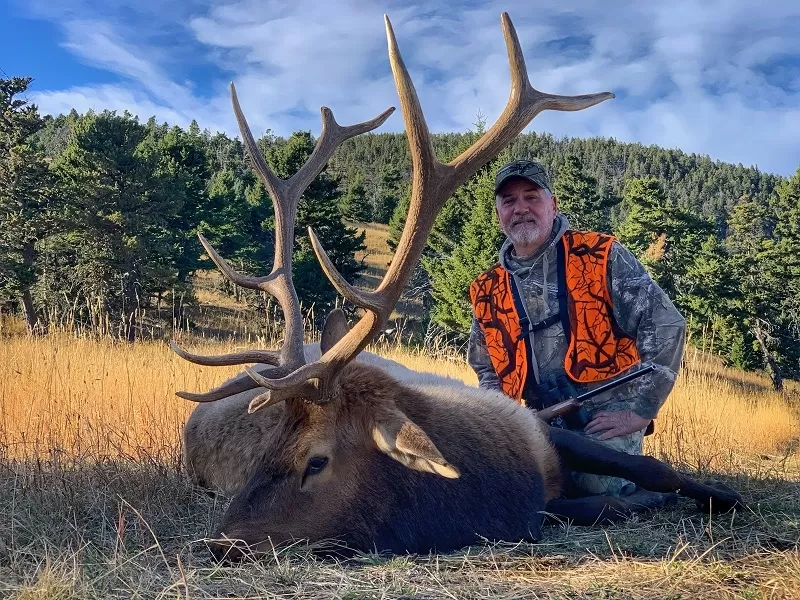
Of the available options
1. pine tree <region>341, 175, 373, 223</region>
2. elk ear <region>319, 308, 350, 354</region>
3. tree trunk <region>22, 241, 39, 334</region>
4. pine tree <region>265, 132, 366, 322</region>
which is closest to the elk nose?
elk ear <region>319, 308, 350, 354</region>

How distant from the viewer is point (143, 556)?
111 inches

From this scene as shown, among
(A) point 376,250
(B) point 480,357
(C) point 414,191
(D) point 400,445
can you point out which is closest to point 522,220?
(B) point 480,357

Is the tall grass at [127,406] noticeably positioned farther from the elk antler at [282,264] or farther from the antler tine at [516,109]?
the antler tine at [516,109]

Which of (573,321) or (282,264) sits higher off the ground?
(282,264)

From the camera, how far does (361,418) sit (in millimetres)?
2967

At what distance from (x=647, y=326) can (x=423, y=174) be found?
2060 mm

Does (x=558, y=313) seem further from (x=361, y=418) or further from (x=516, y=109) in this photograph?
(x=361, y=418)

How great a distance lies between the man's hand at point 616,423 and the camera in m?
4.08

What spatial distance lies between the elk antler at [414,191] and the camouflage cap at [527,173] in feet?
4.44

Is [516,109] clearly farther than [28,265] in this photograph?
No

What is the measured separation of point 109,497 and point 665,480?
119 inches

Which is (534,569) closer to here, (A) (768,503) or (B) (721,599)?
(B) (721,599)

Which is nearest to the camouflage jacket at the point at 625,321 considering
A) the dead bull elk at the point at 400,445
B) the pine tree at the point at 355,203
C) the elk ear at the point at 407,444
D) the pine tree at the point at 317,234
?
the dead bull elk at the point at 400,445

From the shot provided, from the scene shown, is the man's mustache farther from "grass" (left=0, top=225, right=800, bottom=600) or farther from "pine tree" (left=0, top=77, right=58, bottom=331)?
"pine tree" (left=0, top=77, right=58, bottom=331)
